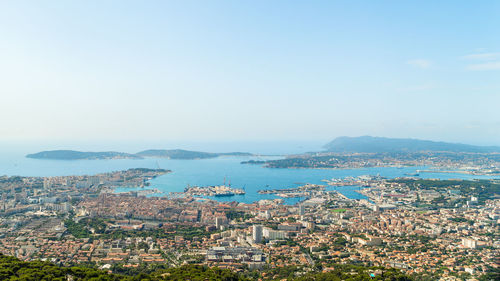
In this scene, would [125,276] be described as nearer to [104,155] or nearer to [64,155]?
[64,155]

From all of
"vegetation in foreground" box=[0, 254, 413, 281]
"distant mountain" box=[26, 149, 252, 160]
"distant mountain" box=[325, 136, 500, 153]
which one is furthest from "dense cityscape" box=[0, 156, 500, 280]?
"distant mountain" box=[325, 136, 500, 153]

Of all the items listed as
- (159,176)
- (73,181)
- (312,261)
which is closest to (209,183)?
(159,176)

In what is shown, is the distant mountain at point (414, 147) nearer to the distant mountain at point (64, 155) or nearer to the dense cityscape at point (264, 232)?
the dense cityscape at point (264, 232)

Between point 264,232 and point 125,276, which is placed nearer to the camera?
point 125,276

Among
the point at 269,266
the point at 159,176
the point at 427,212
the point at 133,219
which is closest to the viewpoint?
the point at 269,266

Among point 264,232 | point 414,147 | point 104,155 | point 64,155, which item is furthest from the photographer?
point 414,147

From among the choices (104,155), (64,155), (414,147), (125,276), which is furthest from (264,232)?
(414,147)

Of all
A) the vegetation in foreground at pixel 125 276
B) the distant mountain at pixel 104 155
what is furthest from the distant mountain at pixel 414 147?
the vegetation in foreground at pixel 125 276

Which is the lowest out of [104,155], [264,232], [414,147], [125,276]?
[264,232]

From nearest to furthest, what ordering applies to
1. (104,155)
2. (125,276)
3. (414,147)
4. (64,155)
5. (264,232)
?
(125,276), (264,232), (64,155), (104,155), (414,147)

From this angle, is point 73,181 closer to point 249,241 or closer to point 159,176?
point 159,176

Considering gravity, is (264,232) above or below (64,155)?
below
